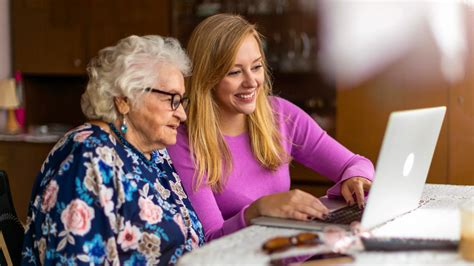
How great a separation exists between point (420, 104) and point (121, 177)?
273 centimetres

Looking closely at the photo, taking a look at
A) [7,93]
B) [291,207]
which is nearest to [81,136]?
[291,207]

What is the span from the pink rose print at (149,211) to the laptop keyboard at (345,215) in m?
0.40

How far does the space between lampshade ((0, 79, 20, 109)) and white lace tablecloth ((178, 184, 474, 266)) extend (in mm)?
3410

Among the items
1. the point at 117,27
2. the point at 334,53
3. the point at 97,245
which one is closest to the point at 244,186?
the point at 97,245

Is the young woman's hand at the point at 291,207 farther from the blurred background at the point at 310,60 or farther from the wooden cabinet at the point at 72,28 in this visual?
the wooden cabinet at the point at 72,28

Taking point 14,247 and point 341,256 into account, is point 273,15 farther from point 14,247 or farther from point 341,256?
point 341,256

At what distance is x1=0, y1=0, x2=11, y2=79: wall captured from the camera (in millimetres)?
5457

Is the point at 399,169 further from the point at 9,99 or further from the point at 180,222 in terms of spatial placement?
the point at 9,99

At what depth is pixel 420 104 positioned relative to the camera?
445cm

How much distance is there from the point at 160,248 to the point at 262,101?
2.55 feet

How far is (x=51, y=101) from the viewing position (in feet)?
18.6

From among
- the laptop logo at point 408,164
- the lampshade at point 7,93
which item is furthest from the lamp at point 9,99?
the laptop logo at point 408,164

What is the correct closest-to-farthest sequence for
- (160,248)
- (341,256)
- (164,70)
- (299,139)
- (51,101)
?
(341,256), (160,248), (164,70), (299,139), (51,101)

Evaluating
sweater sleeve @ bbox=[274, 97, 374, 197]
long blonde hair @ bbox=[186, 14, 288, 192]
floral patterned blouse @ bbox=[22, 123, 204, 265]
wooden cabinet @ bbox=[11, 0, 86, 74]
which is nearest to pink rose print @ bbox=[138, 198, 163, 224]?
floral patterned blouse @ bbox=[22, 123, 204, 265]
